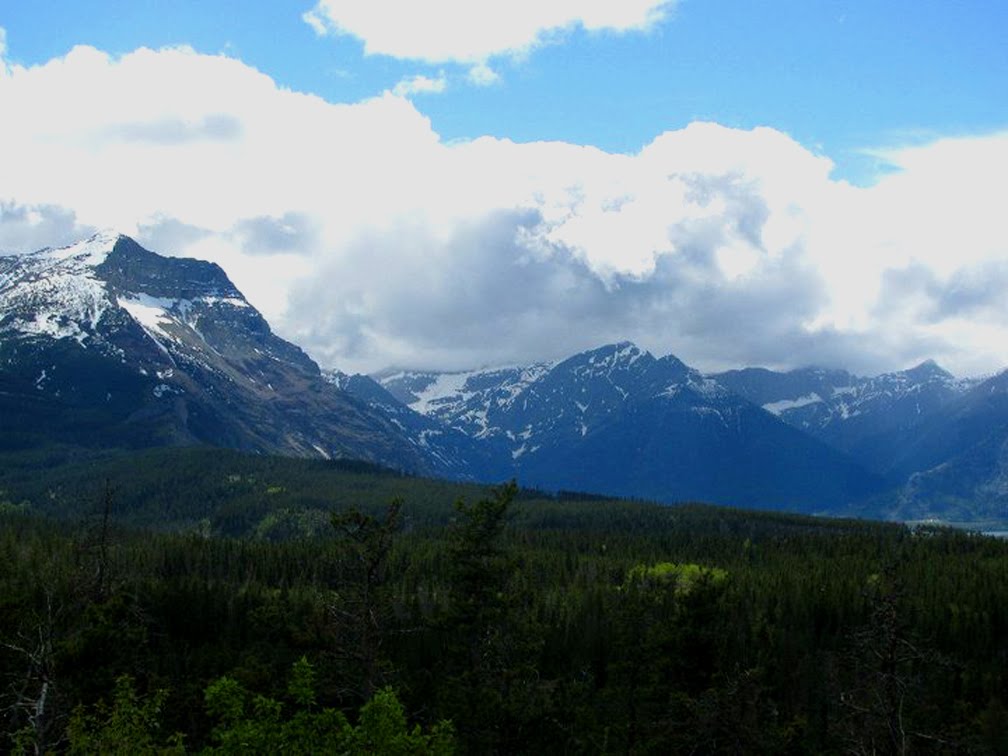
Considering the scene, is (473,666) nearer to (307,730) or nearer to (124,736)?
(307,730)

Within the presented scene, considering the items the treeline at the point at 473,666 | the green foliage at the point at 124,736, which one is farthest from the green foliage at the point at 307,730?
the green foliage at the point at 124,736

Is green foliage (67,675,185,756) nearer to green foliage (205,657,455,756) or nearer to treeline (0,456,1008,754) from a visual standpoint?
treeline (0,456,1008,754)

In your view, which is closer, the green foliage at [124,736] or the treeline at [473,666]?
the green foliage at [124,736]

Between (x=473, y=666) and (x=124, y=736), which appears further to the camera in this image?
(x=473, y=666)

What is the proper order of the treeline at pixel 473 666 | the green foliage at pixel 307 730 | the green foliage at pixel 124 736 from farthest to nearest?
the treeline at pixel 473 666 → the green foliage at pixel 124 736 → the green foliage at pixel 307 730

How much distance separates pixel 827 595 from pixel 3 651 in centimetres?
13582

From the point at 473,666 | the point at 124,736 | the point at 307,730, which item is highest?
the point at 307,730

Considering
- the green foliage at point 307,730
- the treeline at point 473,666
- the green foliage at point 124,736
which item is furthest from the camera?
the treeline at point 473,666

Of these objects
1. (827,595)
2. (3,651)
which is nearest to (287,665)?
(3,651)

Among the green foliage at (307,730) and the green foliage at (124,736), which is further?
the green foliage at (124,736)

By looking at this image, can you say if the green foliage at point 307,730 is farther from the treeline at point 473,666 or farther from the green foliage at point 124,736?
the green foliage at point 124,736

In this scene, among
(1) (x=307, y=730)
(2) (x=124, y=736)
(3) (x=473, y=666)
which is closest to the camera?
(1) (x=307, y=730)

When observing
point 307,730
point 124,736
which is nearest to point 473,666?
point 307,730

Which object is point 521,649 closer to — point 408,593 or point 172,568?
point 408,593
